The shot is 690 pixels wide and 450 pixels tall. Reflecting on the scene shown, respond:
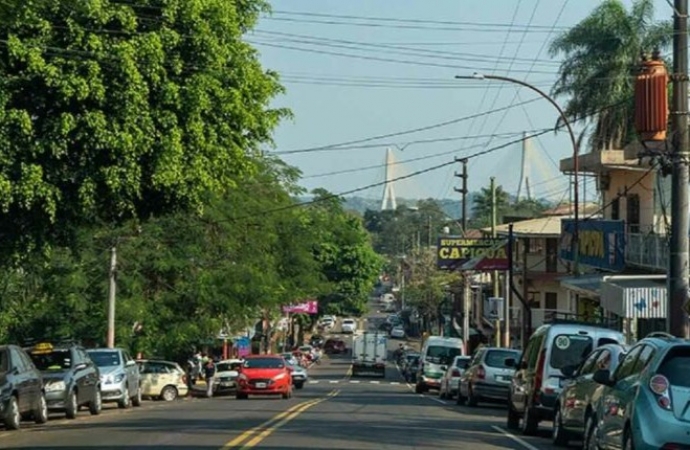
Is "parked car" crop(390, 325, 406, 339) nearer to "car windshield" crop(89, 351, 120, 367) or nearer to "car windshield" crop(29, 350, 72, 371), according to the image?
"car windshield" crop(89, 351, 120, 367)

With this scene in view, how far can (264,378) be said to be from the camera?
43.7 metres

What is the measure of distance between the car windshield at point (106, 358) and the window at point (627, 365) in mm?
24283

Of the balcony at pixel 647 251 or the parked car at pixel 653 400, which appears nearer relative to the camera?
the parked car at pixel 653 400

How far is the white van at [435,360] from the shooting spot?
54.4m

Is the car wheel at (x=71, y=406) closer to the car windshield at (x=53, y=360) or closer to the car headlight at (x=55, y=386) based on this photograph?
the car headlight at (x=55, y=386)

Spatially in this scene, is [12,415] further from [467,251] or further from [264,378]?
[467,251]

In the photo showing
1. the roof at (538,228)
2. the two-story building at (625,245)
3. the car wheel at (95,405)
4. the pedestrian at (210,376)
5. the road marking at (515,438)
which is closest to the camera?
the road marking at (515,438)

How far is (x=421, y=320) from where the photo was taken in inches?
5034

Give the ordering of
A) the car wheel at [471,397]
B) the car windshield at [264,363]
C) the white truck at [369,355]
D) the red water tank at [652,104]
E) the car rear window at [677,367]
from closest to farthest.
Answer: the car rear window at [677,367]
the red water tank at [652,104]
the car wheel at [471,397]
the car windshield at [264,363]
the white truck at [369,355]

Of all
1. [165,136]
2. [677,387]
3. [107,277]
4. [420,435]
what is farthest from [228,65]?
[107,277]

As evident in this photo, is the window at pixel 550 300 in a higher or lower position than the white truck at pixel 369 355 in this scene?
higher

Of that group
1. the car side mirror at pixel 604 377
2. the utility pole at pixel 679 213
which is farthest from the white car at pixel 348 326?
the car side mirror at pixel 604 377

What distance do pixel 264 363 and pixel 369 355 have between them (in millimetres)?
36768

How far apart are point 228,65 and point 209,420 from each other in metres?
7.01
